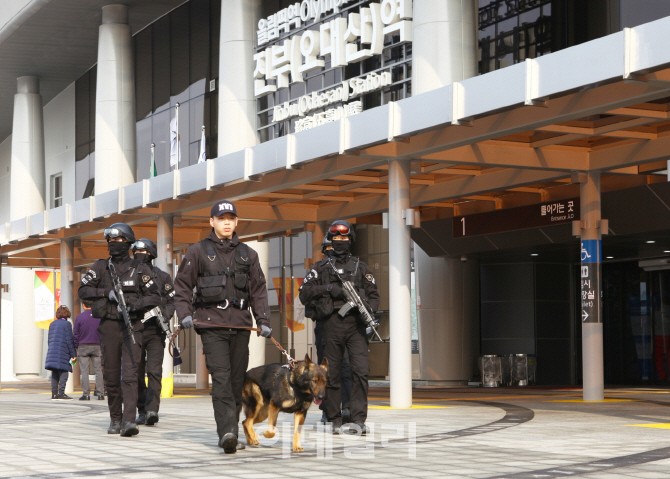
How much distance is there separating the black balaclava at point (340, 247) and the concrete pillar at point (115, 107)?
896 inches

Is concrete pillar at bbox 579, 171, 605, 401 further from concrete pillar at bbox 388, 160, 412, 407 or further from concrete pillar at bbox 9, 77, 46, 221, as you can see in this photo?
concrete pillar at bbox 9, 77, 46, 221

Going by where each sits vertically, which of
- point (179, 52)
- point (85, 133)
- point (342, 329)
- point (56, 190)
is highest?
point (179, 52)

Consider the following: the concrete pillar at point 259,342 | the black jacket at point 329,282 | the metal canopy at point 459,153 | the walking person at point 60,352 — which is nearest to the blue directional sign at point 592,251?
the metal canopy at point 459,153

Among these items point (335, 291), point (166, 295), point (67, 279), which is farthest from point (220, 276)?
point (67, 279)

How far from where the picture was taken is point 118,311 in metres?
10.3

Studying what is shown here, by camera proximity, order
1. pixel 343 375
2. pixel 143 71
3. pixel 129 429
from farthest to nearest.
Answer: pixel 143 71 < pixel 343 375 < pixel 129 429

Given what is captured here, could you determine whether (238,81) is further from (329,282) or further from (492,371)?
(329,282)

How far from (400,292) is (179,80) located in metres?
19.3

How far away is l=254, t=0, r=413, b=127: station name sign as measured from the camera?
2227cm

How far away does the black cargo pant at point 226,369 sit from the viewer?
26.8ft

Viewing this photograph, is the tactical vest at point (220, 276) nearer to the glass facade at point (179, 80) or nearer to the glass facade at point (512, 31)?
the glass facade at point (512, 31)

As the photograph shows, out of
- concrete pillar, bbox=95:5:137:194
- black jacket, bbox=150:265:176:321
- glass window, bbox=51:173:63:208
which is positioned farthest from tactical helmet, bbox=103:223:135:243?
glass window, bbox=51:173:63:208

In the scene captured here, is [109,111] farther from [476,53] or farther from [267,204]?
[476,53]

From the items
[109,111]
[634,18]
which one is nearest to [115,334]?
[634,18]
